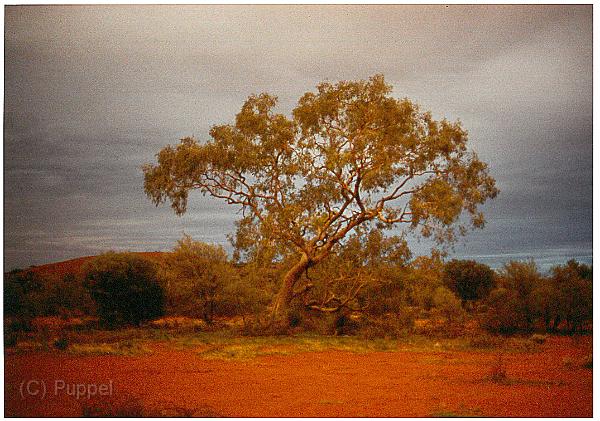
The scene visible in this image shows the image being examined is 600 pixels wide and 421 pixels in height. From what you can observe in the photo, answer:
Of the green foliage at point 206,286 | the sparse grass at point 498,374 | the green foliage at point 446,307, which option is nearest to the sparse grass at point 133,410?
the green foliage at point 206,286

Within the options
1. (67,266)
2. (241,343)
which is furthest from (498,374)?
(67,266)

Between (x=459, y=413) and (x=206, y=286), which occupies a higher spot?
(x=206, y=286)

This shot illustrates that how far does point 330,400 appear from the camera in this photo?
8.19 meters

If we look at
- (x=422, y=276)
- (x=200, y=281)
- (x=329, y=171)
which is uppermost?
(x=329, y=171)

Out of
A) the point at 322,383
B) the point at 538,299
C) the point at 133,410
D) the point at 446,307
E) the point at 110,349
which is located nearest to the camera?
the point at 133,410

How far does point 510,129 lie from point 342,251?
3.83 meters

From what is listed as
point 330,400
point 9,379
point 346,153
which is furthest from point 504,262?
point 9,379

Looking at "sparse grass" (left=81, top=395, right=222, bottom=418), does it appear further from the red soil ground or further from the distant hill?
the distant hill

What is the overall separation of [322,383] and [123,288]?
5.06 meters

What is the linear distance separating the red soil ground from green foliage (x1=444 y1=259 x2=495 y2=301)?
3191 mm

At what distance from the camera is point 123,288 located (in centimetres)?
1172

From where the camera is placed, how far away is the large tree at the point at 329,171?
35.7 ft

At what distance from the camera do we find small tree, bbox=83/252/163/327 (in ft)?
37.2

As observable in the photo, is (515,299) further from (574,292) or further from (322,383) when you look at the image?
(322,383)
